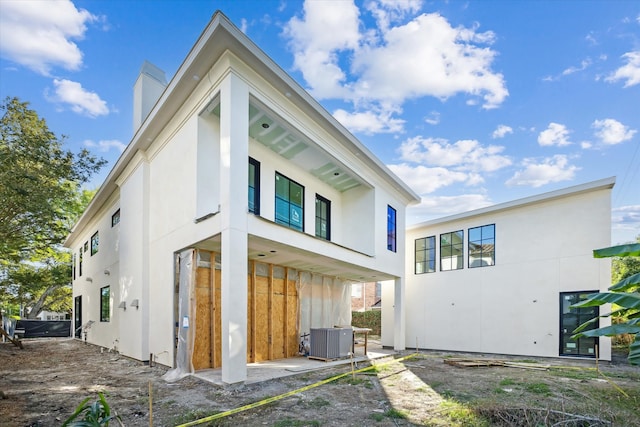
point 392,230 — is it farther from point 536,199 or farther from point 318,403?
point 318,403

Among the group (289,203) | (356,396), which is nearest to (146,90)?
(289,203)

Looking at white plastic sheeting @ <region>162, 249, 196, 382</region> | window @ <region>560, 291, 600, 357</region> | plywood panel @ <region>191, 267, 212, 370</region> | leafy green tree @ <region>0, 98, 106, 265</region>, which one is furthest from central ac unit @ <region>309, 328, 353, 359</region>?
leafy green tree @ <region>0, 98, 106, 265</region>

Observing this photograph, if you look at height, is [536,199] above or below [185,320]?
above

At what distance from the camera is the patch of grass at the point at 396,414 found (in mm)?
5660

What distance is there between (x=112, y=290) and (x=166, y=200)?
22.0ft

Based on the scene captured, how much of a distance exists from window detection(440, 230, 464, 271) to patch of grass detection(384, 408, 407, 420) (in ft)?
36.6

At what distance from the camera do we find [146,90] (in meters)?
13.2

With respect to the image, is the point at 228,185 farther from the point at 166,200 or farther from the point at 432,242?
the point at 432,242

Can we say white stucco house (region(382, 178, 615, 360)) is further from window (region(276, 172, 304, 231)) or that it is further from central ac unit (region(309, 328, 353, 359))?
window (region(276, 172, 304, 231))

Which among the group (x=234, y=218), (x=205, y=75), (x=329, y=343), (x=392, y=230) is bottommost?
(x=329, y=343)

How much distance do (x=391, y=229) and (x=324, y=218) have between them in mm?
3269

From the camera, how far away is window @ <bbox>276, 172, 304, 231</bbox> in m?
11.8

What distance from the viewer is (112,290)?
14.6 m

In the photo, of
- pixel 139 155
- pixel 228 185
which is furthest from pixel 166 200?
pixel 228 185
